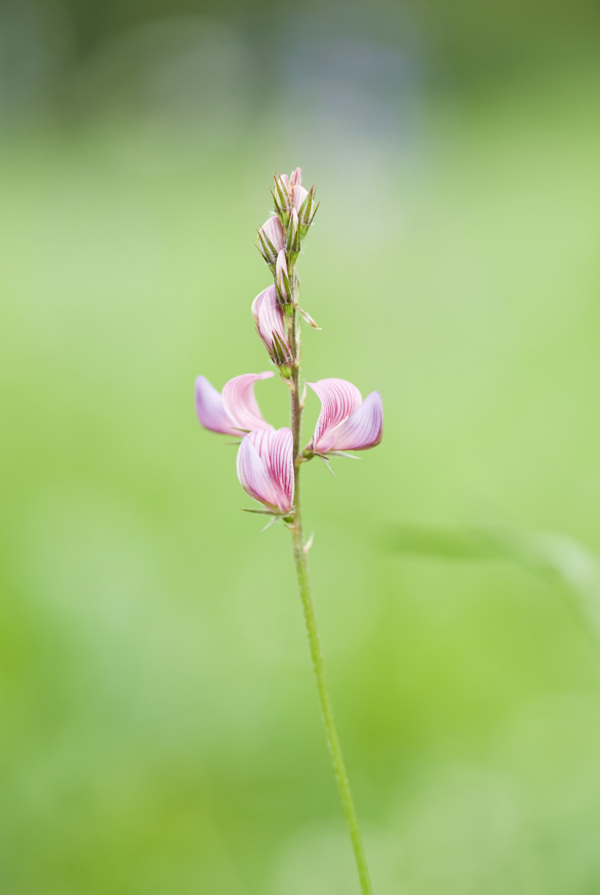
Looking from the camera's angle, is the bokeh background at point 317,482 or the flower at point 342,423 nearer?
the flower at point 342,423

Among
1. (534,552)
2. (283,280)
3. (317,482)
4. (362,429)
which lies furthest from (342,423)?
(317,482)

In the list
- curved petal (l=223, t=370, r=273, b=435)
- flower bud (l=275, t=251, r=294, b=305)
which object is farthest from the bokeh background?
flower bud (l=275, t=251, r=294, b=305)

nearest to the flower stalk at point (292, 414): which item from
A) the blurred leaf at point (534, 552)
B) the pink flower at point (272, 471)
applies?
the pink flower at point (272, 471)

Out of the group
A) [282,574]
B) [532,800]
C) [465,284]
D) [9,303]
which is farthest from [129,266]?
[532,800]

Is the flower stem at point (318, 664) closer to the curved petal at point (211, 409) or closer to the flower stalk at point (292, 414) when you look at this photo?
the flower stalk at point (292, 414)

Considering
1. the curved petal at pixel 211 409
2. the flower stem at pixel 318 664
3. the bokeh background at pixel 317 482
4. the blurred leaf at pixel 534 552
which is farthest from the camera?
the bokeh background at pixel 317 482

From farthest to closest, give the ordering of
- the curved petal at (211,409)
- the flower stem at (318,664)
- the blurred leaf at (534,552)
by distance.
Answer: the blurred leaf at (534,552), the curved petal at (211,409), the flower stem at (318,664)

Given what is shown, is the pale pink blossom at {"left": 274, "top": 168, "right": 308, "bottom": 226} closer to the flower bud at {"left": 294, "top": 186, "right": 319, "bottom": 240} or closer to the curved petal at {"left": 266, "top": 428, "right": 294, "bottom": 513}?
the flower bud at {"left": 294, "top": 186, "right": 319, "bottom": 240}
